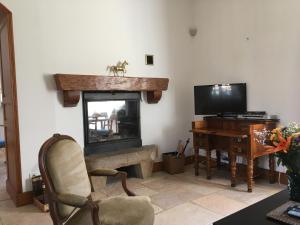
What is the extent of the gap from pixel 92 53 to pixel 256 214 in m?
2.83

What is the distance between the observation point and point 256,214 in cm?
165

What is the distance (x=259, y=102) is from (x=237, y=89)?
0.34 m

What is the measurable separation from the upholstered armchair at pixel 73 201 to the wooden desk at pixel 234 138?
69.6 inches

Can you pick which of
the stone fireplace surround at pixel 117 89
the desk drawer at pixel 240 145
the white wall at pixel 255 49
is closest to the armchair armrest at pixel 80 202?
the stone fireplace surround at pixel 117 89

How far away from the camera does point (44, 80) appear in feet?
10.6

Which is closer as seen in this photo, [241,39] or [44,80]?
[44,80]

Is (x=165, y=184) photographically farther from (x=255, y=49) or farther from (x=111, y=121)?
(x=255, y=49)

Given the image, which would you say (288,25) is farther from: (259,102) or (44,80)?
(44,80)

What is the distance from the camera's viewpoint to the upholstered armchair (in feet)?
5.59

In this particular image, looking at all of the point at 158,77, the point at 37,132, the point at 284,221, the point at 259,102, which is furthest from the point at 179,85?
the point at 284,221

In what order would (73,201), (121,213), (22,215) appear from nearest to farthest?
(73,201) < (121,213) < (22,215)

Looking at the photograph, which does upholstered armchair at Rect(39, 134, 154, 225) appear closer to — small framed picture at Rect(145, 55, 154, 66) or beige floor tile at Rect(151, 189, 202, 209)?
beige floor tile at Rect(151, 189, 202, 209)

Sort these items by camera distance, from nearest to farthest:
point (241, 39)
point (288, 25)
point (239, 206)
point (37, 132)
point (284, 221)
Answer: point (284, 221)
point (239, 206)
point (37, 132)
point (288, 25)
point (241, 39)

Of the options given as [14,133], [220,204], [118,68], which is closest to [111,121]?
[118,68]
